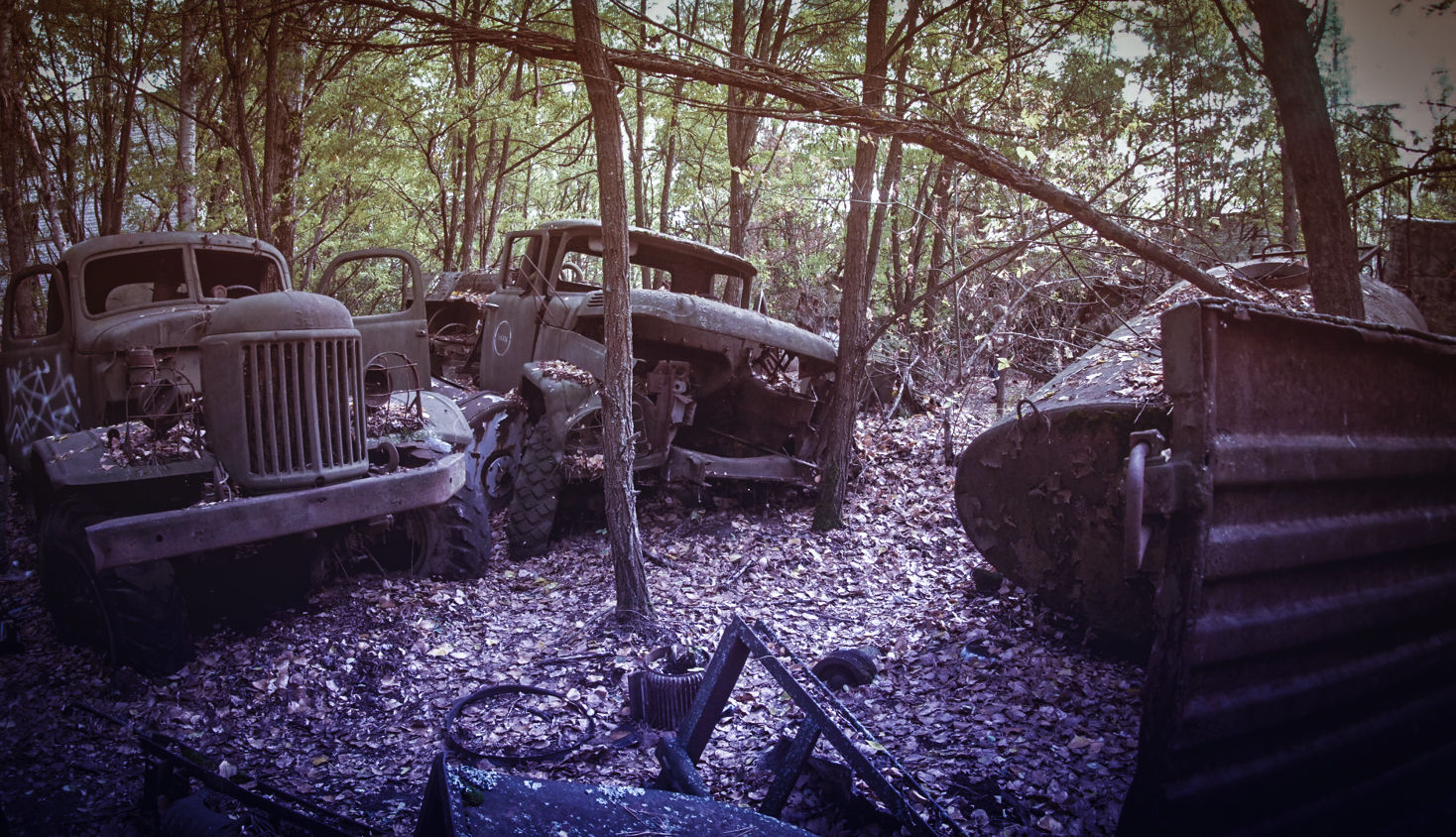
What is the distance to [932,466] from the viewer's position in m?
8.78

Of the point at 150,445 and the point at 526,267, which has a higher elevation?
the point at 526,267

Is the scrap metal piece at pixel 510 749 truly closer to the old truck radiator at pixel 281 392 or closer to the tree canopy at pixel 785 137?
the old truck radiator at pixel 281 392

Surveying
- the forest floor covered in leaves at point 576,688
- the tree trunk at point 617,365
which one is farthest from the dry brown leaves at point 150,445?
the tree trunk at point 617,365

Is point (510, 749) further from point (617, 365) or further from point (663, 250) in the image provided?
point (663, 250)

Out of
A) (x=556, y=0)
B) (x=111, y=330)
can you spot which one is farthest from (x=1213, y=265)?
(x=556, y=0)

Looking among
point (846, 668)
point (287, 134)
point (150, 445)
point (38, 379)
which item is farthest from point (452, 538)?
point (287, 134)

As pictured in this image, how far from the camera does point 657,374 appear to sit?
263 inches

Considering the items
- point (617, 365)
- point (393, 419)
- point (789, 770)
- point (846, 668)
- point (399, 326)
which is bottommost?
point (846, 668)

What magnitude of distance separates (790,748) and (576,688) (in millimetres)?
1859

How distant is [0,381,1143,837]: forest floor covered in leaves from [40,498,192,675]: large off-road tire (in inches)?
5.2

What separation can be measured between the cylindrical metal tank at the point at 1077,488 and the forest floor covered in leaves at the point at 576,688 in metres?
0.35

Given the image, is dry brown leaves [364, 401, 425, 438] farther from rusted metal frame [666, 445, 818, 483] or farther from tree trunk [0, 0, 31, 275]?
tree trunk [0, 0, 31, 275]

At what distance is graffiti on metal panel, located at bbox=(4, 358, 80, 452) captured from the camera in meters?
6.03

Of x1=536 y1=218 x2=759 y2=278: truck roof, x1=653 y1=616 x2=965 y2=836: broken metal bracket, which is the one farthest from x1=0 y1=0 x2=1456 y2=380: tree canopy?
x1=653 y1=616 x2=965 y2=836: broken metal bracket
